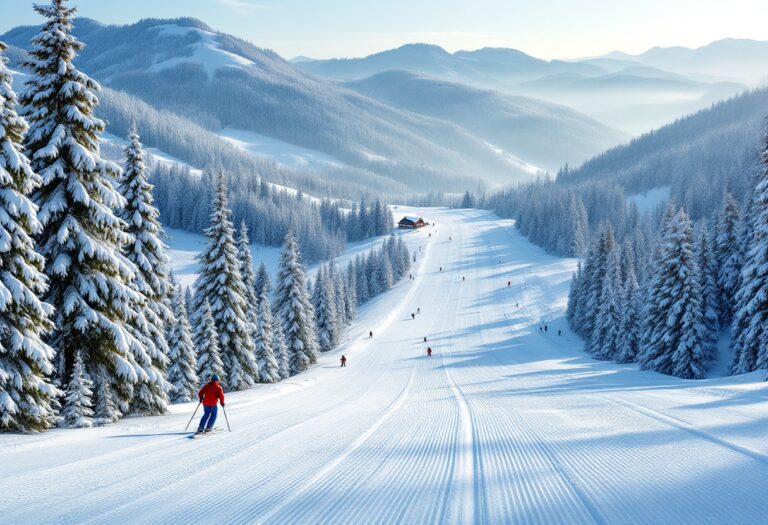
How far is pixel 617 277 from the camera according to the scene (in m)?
48.8

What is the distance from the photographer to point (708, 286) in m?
37.0

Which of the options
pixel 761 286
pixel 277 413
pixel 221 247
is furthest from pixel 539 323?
pixel 277 413

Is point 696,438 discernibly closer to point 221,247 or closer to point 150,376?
point 150,376

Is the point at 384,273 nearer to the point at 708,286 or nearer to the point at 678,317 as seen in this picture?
the point at 708,286

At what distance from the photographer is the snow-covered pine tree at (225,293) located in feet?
95.1

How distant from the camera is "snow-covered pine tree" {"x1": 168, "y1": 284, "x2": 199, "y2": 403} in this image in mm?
25448

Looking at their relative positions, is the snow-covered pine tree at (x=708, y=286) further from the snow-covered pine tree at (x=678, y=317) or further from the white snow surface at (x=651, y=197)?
the white snow surface at (x=651, y=197)

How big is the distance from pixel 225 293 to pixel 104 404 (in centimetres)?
1467

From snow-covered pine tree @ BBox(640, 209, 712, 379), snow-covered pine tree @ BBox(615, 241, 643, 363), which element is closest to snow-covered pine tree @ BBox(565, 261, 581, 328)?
snow-covered pine tree @ BBox(615, 241, 643, 363)

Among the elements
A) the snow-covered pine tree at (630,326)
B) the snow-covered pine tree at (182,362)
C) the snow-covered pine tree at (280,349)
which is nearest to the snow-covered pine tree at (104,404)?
the snow-covered pine tree at (182,362)

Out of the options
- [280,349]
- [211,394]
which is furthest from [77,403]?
[280,349]

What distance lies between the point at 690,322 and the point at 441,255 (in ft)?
285

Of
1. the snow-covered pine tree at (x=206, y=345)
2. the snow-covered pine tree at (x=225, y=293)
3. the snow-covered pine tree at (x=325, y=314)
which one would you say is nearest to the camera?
the snow-covered pine tree at (x=206, y=345)

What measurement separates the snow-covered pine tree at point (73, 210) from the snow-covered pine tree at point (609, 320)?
1599 inches
